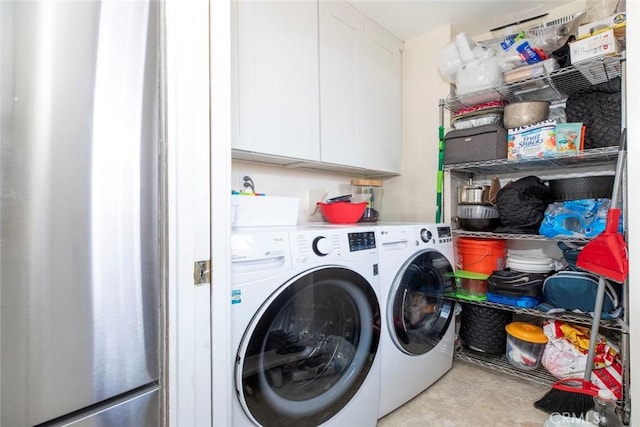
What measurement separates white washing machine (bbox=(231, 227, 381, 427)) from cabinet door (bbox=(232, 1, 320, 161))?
23.6 inches

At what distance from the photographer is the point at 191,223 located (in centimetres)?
77

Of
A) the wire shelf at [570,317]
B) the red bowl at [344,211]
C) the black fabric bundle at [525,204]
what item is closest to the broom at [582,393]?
→ the wire shelf at [570,317]

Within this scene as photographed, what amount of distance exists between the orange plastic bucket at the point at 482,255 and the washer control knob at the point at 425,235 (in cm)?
48

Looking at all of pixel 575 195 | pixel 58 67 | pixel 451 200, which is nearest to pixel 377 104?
pixel 451 200

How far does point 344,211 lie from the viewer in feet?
5.44

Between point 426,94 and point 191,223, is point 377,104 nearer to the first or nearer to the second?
point 426,94

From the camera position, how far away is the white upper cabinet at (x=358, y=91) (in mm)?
1760

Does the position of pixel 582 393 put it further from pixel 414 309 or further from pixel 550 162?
pixel 550 162

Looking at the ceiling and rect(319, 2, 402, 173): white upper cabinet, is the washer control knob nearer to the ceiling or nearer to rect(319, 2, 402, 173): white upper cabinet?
rect(319, 2, 402, 173): white upper cabinet

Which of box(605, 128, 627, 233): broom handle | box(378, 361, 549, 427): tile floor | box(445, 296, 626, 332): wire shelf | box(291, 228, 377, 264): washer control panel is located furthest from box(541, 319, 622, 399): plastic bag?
box(291, 228, 377, 264): washer control panel

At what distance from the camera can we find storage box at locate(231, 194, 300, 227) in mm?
1206

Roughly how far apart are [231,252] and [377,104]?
1.63 m

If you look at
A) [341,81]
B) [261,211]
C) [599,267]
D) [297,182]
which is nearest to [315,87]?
[341,81]

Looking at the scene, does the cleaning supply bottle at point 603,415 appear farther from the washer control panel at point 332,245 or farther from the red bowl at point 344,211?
the red bowl at point 344,211
